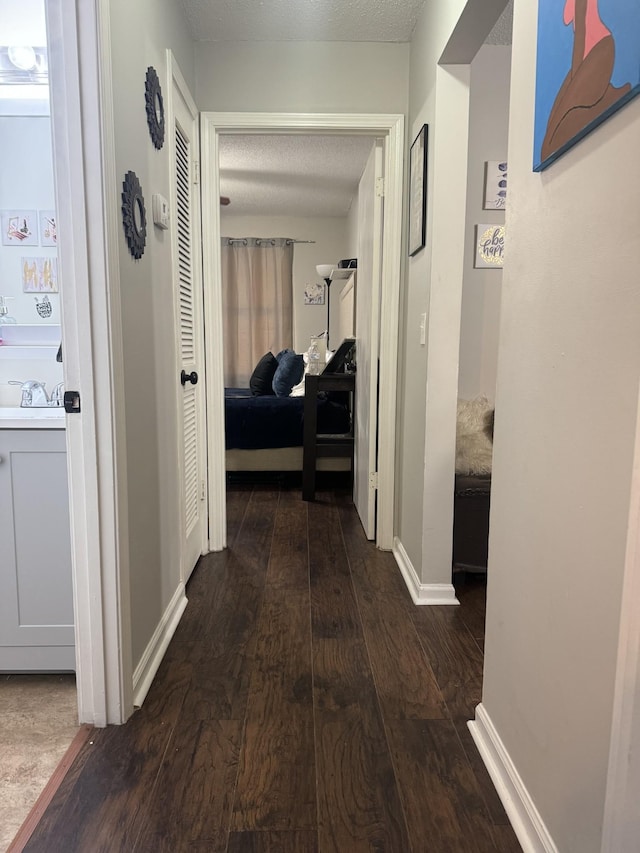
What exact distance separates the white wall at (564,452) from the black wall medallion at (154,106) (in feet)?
3.70

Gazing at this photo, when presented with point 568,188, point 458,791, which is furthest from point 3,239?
point 458,791

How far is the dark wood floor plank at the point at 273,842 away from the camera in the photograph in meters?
1.19

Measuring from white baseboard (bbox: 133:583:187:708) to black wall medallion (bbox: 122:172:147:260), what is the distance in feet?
3.94

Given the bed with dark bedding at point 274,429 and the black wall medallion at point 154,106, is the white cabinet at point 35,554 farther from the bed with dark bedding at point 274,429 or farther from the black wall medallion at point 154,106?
the bed with dark bedding at point 274,429

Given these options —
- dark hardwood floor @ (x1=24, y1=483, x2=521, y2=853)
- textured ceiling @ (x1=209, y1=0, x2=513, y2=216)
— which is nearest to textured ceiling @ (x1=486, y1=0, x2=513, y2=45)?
textured ceiling @ (x1=209, y1=0, x2=513, y2=216)

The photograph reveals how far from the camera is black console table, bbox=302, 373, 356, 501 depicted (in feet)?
12.8

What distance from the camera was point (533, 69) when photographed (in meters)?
1.22

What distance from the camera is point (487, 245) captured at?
2957 mm

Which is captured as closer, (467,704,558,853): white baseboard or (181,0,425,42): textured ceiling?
(467,704,558,853): white baseboard

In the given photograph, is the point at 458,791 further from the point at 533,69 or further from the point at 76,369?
the point at 533,69

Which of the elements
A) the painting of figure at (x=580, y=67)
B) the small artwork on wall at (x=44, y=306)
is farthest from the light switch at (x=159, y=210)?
the painting of figure at (x=580, y=67)

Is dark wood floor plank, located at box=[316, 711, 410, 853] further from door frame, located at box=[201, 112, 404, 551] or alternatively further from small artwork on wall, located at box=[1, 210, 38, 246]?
small artwork on wall, located at box=[1, 210, 38, 246]

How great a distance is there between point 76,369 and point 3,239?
39.6 inches

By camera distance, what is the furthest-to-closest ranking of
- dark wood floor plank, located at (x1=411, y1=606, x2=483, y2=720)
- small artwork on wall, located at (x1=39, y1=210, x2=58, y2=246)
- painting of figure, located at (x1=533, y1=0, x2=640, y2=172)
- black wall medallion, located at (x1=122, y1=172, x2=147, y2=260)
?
small artwork on wall, located at (x1=39, y1=210, x2=58, y2=246)
dark wood floor plank, located at (x1=411, y1=606, x2=483, y2=720)
black wall medallion, located at (x1=122, y1=172, x2=147, y2=260)
painting of figure, located at (x1=533, y1=0, x2=640, y2=172)
